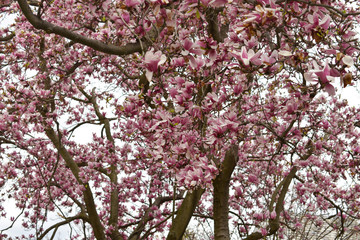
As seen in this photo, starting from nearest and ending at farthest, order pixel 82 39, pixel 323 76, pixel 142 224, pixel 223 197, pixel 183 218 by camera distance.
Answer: pixel 323 76, pixel 82 39, pixel 183 218, pixel 223 197, pixel 142 224

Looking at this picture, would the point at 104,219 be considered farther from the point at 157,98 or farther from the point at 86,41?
the point at 157,98

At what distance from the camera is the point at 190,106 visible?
2.27 m

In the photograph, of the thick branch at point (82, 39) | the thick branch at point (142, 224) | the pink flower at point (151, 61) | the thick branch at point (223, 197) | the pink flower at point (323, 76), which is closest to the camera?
the pink flower at point (323, 76)

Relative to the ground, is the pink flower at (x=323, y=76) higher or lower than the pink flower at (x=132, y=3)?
lower

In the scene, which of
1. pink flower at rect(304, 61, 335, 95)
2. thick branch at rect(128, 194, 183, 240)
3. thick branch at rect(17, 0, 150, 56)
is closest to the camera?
pink flower at rect(304, 61, 335, 95)

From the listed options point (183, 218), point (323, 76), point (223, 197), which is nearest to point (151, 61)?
point (323, 76)

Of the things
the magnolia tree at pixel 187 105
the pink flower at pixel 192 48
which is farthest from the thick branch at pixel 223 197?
the pink flower at pixel 192 48

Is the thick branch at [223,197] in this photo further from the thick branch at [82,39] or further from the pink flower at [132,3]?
the pink flower at [132,3]

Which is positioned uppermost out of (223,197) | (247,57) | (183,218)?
(223,197)

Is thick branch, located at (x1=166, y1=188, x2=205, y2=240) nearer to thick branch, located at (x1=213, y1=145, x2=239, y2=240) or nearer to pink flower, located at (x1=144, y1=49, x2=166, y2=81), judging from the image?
thick branch, located at (x1=213, y1=145, x2=239, y2=240)

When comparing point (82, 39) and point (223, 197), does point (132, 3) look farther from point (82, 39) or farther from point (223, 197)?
point (223, 197)

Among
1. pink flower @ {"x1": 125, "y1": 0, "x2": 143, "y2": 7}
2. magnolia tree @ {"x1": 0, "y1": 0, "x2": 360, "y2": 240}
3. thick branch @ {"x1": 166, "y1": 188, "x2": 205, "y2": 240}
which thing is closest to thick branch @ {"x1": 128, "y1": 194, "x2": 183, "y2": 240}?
magnolia tree @ {"x1": 0, "y1": 0, "x2": 360, "y2": 240}

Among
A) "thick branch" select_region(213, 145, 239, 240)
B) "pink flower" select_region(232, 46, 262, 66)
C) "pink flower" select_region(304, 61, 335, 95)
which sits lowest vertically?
"pink flower" select_region(304, 61, 335, 95)

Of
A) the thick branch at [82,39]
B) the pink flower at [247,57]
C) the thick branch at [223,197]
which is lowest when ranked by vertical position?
the pink flower at [247,57]
